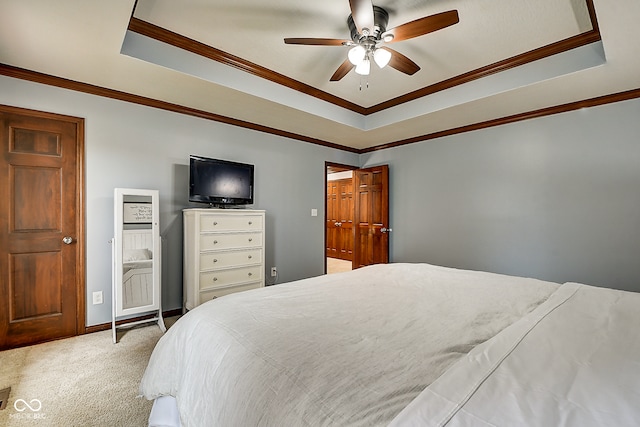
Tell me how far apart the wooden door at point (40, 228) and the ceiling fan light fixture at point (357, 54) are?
258 cm

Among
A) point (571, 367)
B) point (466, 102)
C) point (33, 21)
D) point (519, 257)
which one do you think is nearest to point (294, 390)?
point (571, 367)

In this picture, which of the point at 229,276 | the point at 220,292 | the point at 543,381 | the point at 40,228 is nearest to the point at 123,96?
the point at 40,228

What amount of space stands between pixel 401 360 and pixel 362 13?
1904mm

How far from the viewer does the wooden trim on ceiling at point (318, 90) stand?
2262 mm

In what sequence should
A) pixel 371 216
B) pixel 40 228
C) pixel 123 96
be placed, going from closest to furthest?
pixel 40 228 < pixel 123 96 < pixel 371 216

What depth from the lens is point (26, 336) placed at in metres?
2.49

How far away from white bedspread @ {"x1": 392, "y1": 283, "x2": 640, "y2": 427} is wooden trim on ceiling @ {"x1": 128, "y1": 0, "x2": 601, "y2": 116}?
212 cm

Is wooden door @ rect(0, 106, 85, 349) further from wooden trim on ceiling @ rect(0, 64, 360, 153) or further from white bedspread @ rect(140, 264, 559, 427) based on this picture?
white bedspread @ rect(140, 264, 559, 427)

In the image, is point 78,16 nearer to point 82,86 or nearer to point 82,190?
point 82,86

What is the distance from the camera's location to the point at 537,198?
3359 millimetres

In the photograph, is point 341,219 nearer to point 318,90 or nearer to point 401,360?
point 318,90

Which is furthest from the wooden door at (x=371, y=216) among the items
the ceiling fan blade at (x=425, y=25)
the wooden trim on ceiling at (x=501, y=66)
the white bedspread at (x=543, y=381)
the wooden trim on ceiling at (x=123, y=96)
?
the white bedspread at (x=543, y=381)

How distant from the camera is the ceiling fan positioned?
5.79 feet

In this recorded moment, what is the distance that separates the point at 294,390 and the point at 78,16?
98.2 inches
